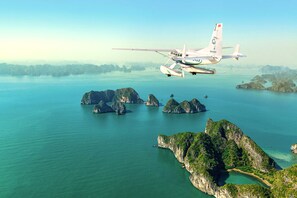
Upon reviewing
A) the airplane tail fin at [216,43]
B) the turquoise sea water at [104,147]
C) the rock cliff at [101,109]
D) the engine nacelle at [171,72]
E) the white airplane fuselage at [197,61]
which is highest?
the airplane tail fin at [216,43]

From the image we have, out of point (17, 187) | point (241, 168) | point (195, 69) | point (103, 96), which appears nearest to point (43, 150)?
point (17, 187)

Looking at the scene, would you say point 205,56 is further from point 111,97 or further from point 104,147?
point 111,97

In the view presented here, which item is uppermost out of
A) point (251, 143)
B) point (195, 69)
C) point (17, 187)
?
point (195, 69)

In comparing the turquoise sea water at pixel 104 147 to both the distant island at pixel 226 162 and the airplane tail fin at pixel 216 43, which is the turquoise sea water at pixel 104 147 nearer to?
the distant island at pixel 226 162

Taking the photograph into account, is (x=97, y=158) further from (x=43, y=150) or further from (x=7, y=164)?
(x=7, y=164)

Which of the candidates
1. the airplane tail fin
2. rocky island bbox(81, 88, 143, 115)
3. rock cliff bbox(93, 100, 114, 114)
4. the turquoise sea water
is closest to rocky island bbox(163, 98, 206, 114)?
the turquoise sea water

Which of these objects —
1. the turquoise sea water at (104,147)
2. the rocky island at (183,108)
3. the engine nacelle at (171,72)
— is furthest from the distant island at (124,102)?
the engine nacelle at (171,72)
